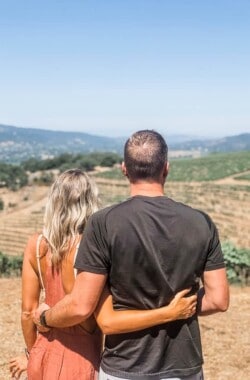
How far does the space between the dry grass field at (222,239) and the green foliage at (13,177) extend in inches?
133

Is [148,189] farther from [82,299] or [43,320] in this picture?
[43,320]

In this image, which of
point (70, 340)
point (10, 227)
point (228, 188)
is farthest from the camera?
point (228, 188)

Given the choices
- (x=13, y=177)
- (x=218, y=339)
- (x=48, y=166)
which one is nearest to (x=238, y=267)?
(x=218, y=339)

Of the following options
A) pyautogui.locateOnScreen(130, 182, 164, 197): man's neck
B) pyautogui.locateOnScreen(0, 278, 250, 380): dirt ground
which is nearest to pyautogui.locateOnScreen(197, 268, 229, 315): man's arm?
pyautogui.locateOnScreen(130, 182, 164, 197): man's neck

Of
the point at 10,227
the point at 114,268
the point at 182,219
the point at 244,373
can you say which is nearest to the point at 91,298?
the point at 114,268

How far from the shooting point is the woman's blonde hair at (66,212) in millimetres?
2510

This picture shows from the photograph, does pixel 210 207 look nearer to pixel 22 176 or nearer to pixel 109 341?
pixel 109 341

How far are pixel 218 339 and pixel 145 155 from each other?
5.53m

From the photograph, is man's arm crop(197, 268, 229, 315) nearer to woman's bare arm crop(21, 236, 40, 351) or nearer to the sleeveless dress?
the sleeveless dress

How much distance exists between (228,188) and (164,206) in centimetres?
5324

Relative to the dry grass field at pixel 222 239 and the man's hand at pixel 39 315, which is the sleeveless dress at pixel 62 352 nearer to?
the man's hand at pixel 39 315

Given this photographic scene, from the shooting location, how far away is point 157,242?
7.27 ft

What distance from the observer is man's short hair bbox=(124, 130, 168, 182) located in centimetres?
227

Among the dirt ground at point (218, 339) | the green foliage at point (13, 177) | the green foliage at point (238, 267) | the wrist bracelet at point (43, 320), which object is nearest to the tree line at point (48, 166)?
the green foliage at point (13, 177)
